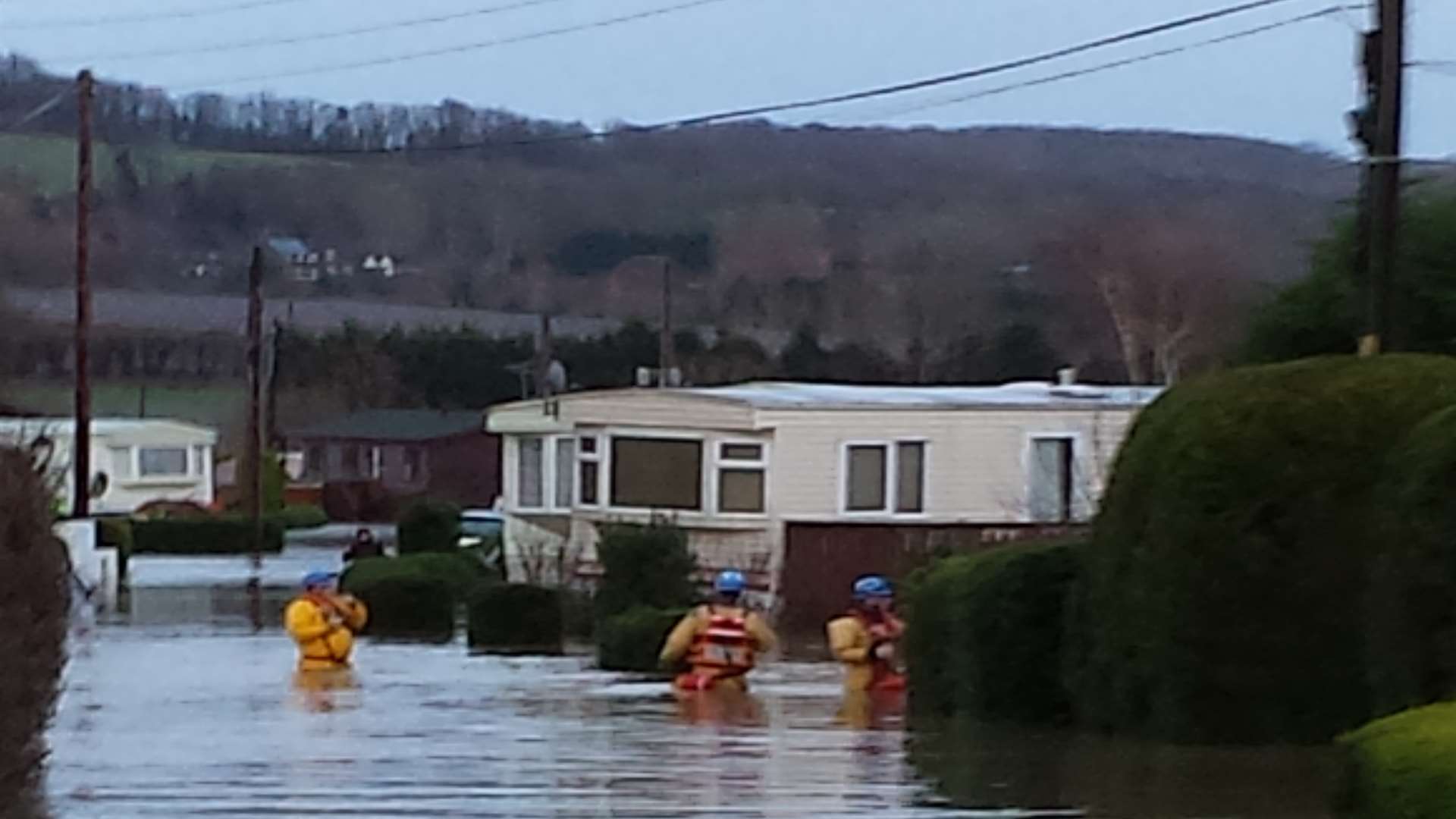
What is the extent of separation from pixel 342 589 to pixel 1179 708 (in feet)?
75.2

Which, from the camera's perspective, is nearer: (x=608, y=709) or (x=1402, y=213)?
(x=608, y=709)

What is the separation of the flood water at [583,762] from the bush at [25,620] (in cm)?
94

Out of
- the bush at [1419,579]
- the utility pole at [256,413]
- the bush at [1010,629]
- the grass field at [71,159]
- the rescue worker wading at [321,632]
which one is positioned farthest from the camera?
the grass field at [71,159]

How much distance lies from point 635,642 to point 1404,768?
775 inches

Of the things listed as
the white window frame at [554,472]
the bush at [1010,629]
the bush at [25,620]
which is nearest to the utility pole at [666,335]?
the white window frame at [554,472]

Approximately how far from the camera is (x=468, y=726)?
17453 mm

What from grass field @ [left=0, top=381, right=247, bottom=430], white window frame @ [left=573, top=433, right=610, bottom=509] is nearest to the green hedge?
white window frame @ [left=573, top=433, right=610, bottom=509]

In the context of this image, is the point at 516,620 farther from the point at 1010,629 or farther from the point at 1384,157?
the point at 1010,629

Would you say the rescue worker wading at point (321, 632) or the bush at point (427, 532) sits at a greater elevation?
the bush at point (427, 532)

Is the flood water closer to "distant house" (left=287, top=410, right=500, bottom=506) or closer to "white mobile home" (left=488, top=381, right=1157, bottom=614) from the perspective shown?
"white mobile home" (left=488, top=381, right=1157, bottom=614)

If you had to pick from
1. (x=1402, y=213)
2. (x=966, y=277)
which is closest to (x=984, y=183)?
(x=966, y=277)

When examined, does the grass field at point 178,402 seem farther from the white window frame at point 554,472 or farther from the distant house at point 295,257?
the white window frame at point 554,472

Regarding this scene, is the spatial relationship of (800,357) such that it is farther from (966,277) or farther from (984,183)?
(984,183)

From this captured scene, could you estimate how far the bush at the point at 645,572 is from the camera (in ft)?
111
